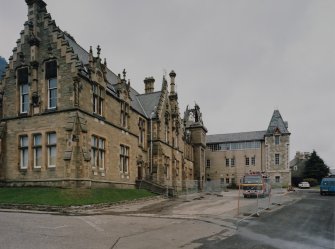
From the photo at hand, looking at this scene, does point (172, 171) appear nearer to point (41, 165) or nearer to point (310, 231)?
point (41, 165)

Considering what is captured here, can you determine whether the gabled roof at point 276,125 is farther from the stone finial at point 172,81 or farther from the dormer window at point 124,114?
the dormer window at point 124,114

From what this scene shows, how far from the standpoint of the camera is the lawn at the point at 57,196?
23.2 metres

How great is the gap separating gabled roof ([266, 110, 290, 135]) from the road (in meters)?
57.9

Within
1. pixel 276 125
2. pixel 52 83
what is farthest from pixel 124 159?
pixel 276 125

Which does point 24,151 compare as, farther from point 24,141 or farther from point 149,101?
point 149,101

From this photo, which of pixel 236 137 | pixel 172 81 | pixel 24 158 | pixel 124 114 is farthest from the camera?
pixel 236 137

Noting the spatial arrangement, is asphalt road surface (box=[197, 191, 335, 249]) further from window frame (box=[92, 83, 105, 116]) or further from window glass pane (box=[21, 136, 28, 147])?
window glass pane (box=[21, 136, 28, 147])

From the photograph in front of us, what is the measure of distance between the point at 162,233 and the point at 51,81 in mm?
19469

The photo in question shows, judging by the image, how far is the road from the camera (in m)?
12.2

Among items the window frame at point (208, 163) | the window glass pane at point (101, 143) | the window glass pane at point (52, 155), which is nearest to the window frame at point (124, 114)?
the window glass pane at point (101, 143)

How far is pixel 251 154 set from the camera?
79.1 meters

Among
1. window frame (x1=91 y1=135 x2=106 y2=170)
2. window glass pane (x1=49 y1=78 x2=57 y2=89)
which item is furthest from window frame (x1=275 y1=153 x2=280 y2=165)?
window glass pane (x1=49 y1=78 x2=57 y2=89)

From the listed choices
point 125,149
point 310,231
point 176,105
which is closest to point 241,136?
point 176,105

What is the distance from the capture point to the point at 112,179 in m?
32.6
